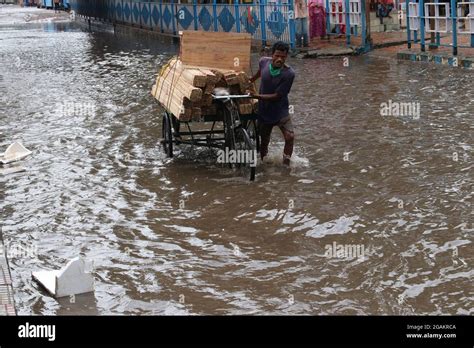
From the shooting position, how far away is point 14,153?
11.4 meters

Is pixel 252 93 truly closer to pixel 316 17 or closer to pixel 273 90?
pixel 273 90

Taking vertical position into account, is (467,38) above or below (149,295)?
above

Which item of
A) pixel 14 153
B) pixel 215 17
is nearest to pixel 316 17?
pixel 215 17

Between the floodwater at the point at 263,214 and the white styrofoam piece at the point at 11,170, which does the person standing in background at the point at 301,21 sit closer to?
the floodwater at the point at 263,214

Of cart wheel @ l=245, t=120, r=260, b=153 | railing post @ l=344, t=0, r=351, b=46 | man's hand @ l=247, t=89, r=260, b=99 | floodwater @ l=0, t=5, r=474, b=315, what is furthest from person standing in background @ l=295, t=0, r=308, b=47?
man's hand @ l=247, t=89, r=260, b=99

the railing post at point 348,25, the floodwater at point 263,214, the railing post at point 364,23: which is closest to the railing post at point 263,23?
the railing post at point 348,25

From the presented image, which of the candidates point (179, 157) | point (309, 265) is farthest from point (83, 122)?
point (309, 265)

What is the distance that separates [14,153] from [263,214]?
15.9 ft

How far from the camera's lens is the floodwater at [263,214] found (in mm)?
6105

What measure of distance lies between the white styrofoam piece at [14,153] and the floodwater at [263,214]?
200mm

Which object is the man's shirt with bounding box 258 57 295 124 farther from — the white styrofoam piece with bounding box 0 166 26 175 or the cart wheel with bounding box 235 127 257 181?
the white styrofoam piece with bounding box 0 166 26 175

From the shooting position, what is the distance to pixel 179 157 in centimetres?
1096
